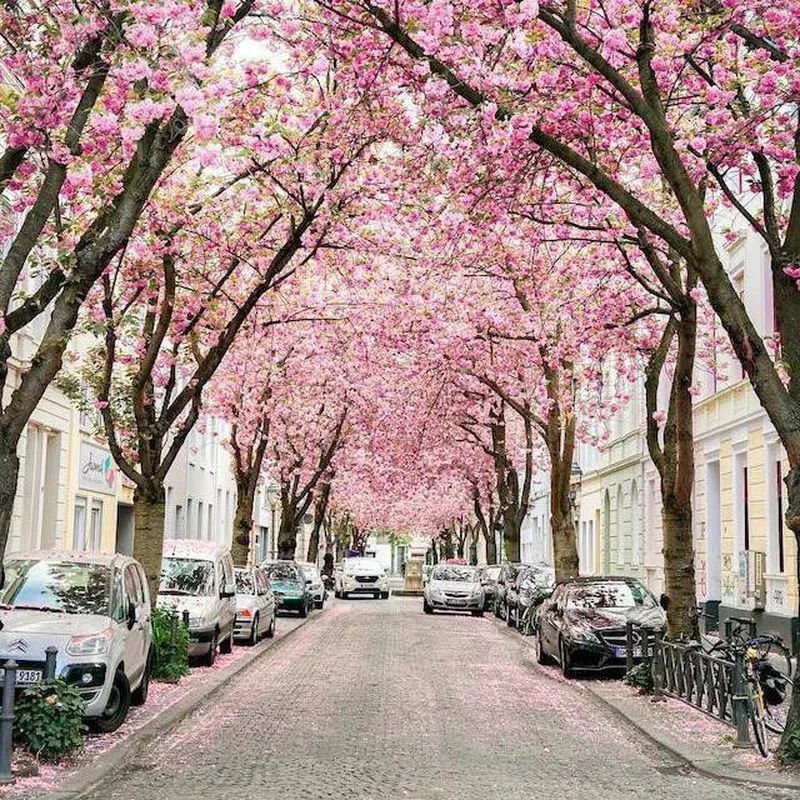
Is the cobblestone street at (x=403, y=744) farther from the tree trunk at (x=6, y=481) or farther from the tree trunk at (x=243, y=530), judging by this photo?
the tree trunk at (x=243, y=530)

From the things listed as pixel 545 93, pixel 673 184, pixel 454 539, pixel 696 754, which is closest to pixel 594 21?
pixel 545 93

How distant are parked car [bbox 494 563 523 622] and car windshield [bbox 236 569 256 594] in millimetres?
10557

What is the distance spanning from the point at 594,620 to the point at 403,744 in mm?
7597

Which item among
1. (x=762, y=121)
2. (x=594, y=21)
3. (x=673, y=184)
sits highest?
(x=594, y=21)

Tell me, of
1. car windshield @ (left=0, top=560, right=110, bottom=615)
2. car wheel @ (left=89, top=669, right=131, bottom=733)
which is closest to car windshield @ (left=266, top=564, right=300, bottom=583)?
car windshield @ (left=0, top=560, right=110, bottom=615)

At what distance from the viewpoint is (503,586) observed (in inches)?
1390

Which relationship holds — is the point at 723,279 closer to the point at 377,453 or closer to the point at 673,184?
the point at 673,184

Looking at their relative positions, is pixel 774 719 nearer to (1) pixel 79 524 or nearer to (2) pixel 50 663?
(2) pixel 50 663

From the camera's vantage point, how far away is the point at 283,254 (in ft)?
55.4

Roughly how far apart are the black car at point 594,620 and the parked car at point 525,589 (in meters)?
9.28

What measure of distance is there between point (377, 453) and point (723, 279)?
34135 mm

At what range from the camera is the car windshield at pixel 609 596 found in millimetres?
18891

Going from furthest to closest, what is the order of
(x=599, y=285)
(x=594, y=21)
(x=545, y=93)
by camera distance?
(x=599, y=285) → (x=594, y=21) → (x=545, y=93)

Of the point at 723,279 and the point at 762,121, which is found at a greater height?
the point at 762,121
